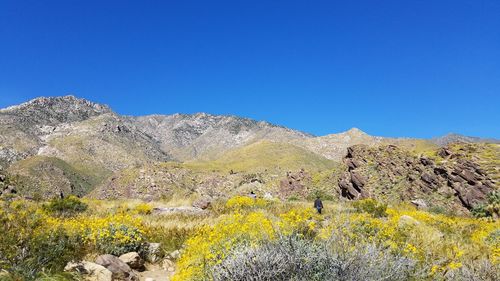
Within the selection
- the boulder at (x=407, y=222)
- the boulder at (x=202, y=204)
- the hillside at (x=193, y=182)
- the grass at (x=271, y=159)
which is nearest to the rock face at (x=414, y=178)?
the hillside at (x=193, y=182)

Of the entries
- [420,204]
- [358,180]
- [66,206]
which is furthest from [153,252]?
[358,180]

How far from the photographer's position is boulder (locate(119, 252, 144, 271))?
9047mm

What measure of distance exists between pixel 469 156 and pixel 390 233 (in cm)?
2893

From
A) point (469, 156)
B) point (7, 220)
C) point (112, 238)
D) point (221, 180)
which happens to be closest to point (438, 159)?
point (469, 156)

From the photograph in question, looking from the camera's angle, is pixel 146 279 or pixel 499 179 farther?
pixel 499 179

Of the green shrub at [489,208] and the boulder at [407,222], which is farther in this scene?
the green shrub at [489,208]

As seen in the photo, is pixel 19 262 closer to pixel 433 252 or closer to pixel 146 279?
pixel 146 279

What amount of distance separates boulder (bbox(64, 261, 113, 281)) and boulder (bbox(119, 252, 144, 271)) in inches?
53.8

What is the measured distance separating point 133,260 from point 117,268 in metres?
0.96

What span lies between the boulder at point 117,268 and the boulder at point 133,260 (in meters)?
0.66

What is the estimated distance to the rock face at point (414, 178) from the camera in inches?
1193

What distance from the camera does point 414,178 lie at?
3709 cm

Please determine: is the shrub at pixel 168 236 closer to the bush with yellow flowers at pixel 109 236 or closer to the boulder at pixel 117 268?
the bush with yellow flowers at pixel 109 236

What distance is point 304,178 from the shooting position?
52.8 metres
